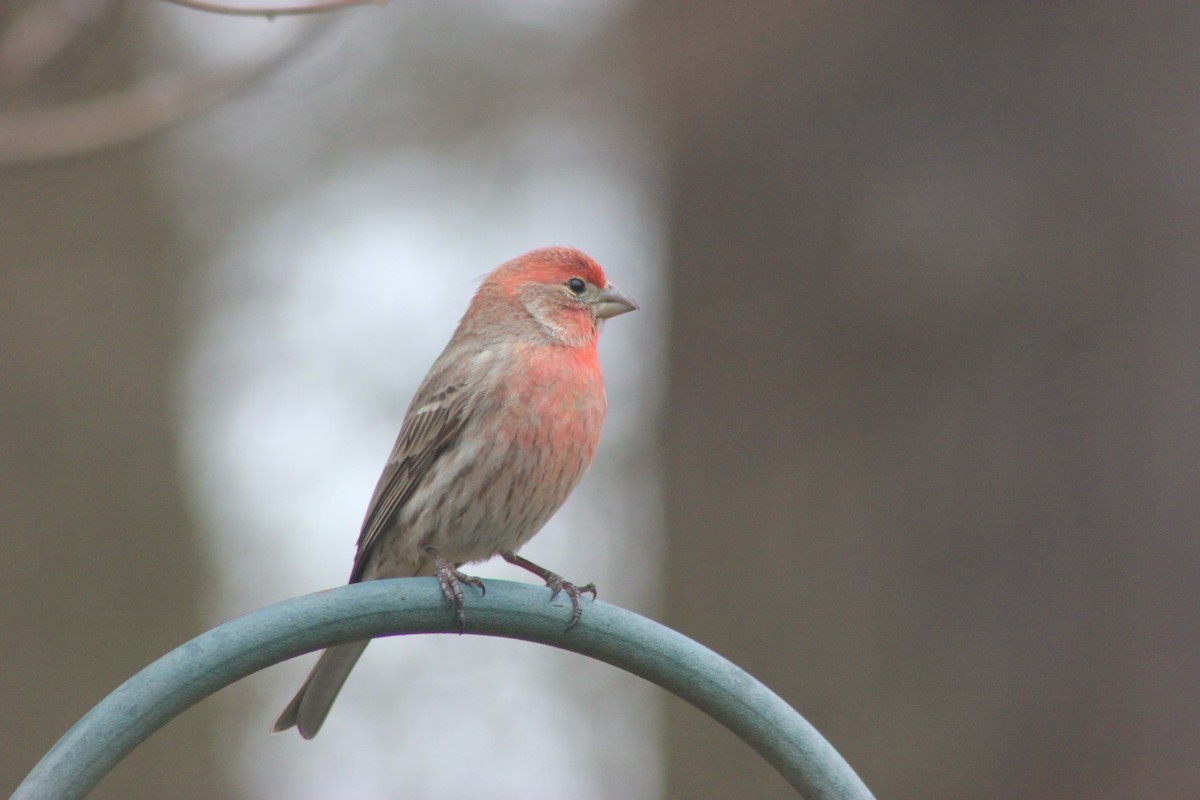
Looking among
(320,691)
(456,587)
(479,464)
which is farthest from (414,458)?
(456,587)

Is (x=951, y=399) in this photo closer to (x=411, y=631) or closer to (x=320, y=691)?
(x=320, y=691)

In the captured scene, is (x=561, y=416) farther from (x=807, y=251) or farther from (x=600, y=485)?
(x=600, y=485)

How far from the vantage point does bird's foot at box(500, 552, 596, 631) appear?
2.96 m

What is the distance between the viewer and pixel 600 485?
29.0 feet

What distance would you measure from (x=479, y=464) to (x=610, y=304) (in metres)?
1.14

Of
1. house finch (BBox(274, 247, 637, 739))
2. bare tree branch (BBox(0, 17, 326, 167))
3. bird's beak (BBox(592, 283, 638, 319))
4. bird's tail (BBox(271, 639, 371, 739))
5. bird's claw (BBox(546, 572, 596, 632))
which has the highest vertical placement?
bare tree branch (BBox(0, 17, 326, 167))

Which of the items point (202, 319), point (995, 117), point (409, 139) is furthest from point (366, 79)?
point (995, 117)

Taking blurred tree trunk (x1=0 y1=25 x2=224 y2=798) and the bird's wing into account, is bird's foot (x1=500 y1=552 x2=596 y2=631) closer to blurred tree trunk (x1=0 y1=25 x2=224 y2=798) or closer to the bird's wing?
the bird's wing

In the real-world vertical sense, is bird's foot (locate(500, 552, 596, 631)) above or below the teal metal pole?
above

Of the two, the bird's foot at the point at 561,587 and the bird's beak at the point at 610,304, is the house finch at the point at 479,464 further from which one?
the bird's beak at the point at 610,304

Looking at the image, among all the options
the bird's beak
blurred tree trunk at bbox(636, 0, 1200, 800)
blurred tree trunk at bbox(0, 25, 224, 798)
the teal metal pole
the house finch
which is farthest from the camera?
blurred tree trunk at bbox(0, 25, 224, 798)

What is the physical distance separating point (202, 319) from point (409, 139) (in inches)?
82.9

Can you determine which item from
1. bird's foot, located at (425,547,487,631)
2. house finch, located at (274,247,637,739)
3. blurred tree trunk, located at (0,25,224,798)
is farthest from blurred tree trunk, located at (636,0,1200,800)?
blurred tree trunk, located at (0,25,224,798)

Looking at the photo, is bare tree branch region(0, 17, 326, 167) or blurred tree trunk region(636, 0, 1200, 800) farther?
blurred tree trunk region(636, 0, 1200, 800)
